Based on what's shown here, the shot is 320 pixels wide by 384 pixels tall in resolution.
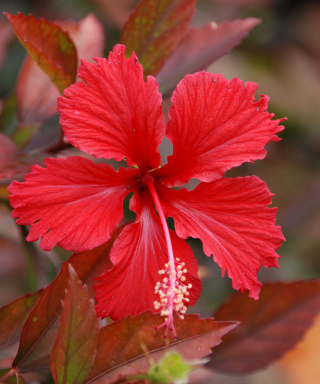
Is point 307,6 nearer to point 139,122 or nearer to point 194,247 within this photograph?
point 194,247

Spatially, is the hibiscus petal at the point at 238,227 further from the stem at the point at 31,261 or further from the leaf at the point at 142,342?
the stem at the point at 31,261

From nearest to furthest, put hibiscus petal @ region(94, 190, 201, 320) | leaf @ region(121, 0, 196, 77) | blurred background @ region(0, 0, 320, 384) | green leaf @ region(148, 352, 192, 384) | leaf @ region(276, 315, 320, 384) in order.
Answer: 1. green leaf @ region(148, 352, 192, 384)
2. hibiscus petal @ region(94, 190, 201, 320)
3. leaf @ region(121, 0, 196, 77)
4. leaf @ region(276, 315, 320, 384)
5. blurred background @ region(0, 0, 320, 384)

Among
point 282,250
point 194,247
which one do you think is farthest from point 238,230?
point 282,250

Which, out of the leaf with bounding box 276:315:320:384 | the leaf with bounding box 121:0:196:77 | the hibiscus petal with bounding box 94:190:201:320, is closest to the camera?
the hibiscus petal with bounding box 94:190:201:320

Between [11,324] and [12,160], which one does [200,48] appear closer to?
[12,160]

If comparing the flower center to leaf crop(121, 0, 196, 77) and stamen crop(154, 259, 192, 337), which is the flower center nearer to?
stamen crop(154, 259, 192, 337)

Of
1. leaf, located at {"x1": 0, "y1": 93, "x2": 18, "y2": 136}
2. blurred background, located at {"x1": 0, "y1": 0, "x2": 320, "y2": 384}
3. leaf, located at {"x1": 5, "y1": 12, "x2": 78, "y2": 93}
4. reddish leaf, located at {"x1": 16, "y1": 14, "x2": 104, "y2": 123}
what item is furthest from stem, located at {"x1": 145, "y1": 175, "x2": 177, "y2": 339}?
blurred background, located at {"x1": 0, "y1": 0, "x2": 320, "y2": 384}

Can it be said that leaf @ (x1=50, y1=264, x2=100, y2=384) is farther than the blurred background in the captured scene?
No

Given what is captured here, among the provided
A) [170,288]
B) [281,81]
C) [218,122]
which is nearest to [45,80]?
[218,122]

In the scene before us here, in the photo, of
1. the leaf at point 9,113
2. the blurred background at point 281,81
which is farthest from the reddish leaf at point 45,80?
the blurred background at point 281,81

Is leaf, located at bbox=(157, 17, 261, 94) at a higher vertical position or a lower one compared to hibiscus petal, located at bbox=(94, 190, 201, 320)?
higher
